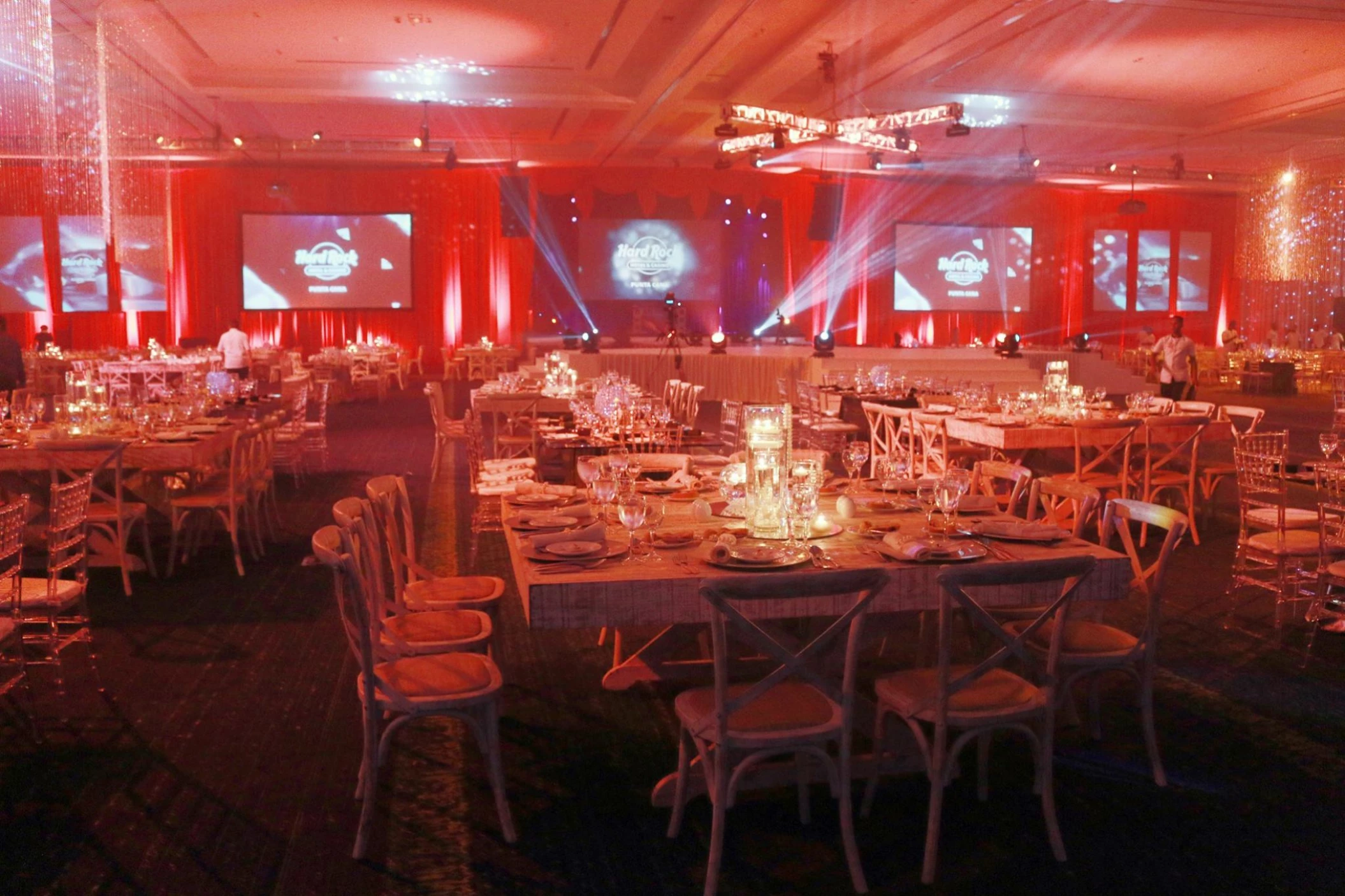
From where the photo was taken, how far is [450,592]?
381 cm

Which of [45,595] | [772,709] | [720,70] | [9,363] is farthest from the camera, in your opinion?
[720,70]

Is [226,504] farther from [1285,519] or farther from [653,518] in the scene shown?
[1285,519]

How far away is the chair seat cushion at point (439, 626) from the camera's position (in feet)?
11.0

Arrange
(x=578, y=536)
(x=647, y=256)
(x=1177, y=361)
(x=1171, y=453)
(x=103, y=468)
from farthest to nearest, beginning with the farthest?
(x=647, y=256)
(x=1177, y=361)
(x=1171, y=453)
(x=103, y=468)
(x=578, y=536)

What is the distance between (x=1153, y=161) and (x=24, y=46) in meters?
16.0

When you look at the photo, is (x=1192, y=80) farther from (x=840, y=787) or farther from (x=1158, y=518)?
(x=840, y=787)

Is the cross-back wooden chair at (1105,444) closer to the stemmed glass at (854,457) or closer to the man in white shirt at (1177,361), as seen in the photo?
the stemmed glass at (854,457)

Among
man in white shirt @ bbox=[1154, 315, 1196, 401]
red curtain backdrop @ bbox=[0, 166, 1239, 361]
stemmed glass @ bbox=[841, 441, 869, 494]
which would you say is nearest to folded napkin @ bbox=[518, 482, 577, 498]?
stemmed glass @ bbox=[841, 441, 869, 494]

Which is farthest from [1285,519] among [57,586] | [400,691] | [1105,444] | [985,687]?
[57,586]

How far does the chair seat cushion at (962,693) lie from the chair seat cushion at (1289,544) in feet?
7.96

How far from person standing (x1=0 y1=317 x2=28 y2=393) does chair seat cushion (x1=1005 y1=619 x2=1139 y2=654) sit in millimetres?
A: 9474

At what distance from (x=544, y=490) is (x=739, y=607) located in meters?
1.27

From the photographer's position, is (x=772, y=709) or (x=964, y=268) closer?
(x=772, y=709)

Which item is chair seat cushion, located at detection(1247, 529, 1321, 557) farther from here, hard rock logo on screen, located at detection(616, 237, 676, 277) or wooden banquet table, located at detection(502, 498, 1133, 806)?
hard rock logo on screen, located at detection(616, 237, 676, 277)
